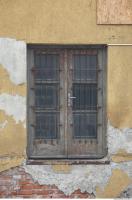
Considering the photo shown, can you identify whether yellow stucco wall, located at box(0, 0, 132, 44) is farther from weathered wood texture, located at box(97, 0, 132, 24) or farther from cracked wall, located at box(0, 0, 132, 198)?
weathered wood texture, located at box(97, 0, 132, 24)

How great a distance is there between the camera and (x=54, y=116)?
287 inches

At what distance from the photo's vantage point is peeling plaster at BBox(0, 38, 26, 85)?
7074mm

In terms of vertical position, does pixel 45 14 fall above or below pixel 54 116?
above

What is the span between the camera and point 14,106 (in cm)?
711

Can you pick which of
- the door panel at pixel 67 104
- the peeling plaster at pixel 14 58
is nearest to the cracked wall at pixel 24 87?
the peeling plaster at pixel 14 58

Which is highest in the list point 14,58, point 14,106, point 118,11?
point 118,11

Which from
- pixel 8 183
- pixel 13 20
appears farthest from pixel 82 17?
pixel 8 183

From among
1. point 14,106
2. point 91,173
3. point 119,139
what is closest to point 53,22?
point 14,106

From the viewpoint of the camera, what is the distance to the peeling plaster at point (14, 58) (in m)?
7.07

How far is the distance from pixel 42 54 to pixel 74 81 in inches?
22.7

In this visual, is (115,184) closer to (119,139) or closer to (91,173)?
(91,173)

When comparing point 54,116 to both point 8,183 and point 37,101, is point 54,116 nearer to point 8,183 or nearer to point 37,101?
point 37,101

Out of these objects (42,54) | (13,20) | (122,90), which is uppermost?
(13,20)

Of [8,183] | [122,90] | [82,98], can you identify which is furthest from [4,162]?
[122,90]
